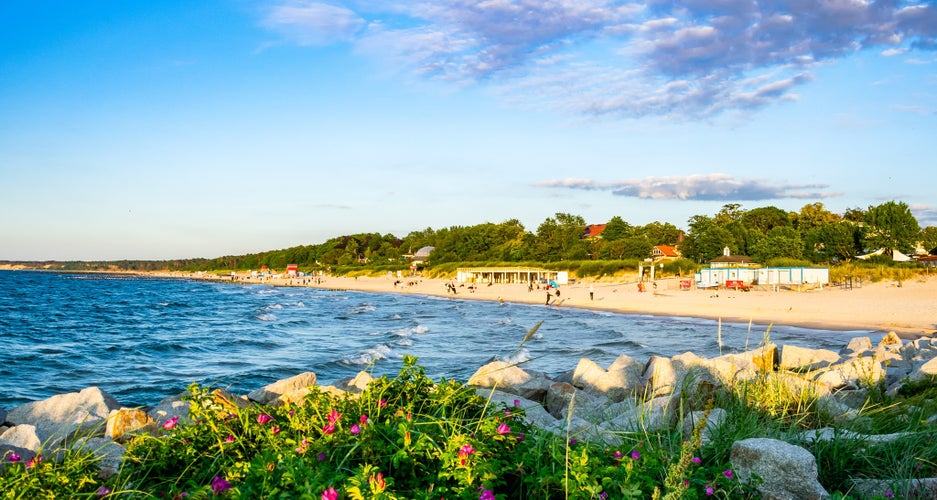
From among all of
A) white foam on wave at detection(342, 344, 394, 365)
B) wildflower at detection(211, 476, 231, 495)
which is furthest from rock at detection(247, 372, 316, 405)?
white foam on wave at detection(342, 344, 394, 365)

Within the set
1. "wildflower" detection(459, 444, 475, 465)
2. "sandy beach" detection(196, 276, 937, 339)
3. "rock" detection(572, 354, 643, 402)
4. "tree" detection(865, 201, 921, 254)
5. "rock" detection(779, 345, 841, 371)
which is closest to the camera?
"wildflower" detection(459, 444, 475, 465)

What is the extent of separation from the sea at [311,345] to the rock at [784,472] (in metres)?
5.15

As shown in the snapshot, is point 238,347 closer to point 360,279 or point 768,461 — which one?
point 768,461

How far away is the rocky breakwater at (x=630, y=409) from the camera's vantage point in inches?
140

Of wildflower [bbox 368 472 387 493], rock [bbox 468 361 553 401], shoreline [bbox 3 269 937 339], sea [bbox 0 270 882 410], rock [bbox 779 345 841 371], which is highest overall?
wildflower [bbox 368 472 387 493]

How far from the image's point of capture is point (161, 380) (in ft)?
51.2

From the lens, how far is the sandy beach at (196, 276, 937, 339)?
981 inches

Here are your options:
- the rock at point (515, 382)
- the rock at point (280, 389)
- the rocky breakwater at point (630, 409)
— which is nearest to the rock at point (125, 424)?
the rocky breakwater at point (630, 409)

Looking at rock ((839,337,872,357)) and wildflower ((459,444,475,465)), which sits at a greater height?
wildflower ((459,444,475,465))

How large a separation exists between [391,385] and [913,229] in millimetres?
75018

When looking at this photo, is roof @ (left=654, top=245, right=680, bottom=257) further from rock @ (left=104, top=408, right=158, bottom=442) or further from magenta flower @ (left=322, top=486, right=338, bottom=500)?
magenta flower @ (left=322, top=486, right=338, bottom=500)

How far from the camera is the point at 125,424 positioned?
636 centimetres

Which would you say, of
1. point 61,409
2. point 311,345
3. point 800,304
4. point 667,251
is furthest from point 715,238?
point 61,409

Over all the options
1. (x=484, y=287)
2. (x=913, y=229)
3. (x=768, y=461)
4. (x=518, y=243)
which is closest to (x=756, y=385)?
(x=768, y=461)
